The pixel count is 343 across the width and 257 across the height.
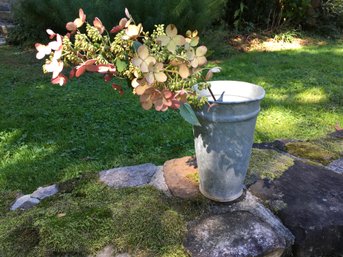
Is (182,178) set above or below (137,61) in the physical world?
below

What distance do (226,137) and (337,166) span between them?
1.00 metres

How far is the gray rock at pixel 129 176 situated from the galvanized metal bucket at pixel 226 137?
356 millimetres

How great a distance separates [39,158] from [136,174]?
1.13 metres

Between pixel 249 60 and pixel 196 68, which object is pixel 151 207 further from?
pixel 249 60

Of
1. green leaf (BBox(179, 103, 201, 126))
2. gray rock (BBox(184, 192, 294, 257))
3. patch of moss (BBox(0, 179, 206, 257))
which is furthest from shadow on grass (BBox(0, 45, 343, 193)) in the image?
green leaf (BBox(179, 103, 201, 126))

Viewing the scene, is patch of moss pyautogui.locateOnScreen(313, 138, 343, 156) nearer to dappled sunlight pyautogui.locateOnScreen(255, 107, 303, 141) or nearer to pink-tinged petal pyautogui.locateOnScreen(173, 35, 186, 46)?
dappled sunlight pyautogui.locateOnScreen(255, 107, 303, 141)

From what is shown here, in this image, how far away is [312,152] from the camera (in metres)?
2.28

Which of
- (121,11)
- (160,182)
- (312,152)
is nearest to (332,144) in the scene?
(312,152)

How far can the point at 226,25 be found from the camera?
7.05 m

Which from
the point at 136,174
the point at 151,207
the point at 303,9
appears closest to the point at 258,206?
the point at 151,207

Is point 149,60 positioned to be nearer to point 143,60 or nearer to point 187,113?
point 143,60

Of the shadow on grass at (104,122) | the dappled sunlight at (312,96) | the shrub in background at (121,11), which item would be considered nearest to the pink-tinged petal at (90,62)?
the shadow on grass at (104,122)

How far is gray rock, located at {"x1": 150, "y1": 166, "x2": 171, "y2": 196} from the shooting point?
179 cm

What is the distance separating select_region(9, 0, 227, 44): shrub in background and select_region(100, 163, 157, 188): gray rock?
11.7ft
